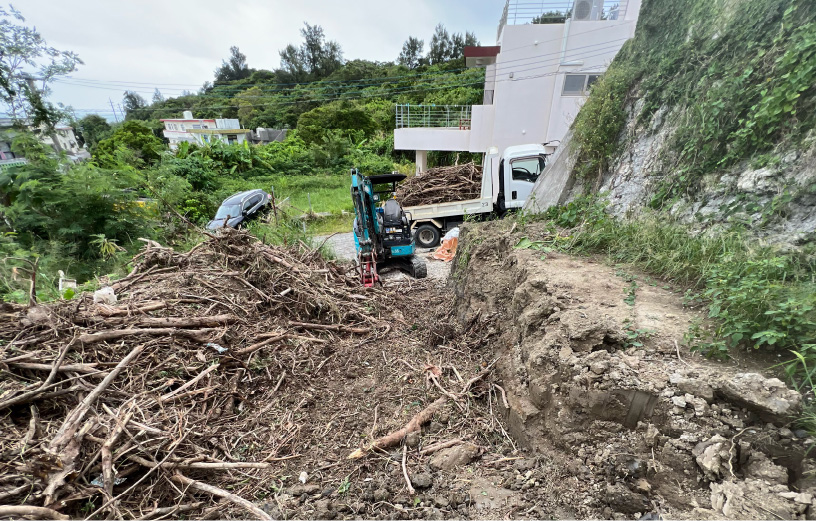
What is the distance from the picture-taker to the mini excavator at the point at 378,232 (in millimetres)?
6795

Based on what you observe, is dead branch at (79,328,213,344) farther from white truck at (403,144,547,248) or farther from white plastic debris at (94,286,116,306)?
white truck at (403,144,547,248)

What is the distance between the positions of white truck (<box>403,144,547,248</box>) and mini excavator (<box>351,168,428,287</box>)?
1.26 meters

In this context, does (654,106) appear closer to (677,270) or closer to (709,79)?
(709,79)

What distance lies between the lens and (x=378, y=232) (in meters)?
7.40

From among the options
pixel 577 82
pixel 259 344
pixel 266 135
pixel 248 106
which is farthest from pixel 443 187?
pixel 248 106

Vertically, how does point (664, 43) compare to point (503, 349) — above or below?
above

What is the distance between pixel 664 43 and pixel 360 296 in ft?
21.6

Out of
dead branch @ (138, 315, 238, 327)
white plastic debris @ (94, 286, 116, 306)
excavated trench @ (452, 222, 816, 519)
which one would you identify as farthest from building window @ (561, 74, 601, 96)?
white plastic debris @ (94, 286, 116, 306)

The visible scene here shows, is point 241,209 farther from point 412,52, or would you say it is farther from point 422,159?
point 412,52

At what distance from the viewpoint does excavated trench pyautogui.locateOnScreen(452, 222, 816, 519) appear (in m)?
1.59

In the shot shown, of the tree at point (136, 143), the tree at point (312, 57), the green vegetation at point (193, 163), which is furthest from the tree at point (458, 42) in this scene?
the tree at point (136, 143)

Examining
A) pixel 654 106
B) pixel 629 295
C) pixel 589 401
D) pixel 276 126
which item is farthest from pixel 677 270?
pixel 276 126

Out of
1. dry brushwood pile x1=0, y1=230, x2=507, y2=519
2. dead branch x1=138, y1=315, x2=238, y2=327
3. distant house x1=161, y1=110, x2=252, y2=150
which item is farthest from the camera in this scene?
distant house x1=161, y1=110, x2=252, y2=150

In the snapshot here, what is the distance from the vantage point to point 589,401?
2.13 meters
